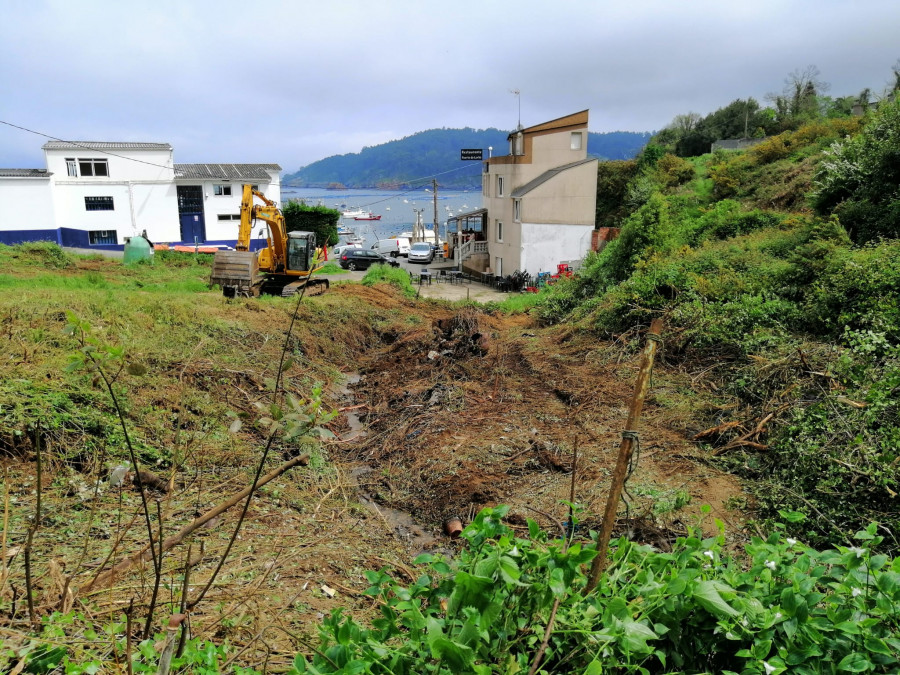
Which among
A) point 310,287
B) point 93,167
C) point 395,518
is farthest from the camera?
point 93,167

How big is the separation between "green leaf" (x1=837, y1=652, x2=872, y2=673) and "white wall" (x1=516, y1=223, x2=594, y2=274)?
30.3 meters

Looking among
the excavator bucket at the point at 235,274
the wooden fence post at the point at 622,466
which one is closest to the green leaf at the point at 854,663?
the wooden fence post at the point at 622,466

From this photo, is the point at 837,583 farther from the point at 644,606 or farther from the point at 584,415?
the point at 584,415

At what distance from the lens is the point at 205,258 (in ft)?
94.1

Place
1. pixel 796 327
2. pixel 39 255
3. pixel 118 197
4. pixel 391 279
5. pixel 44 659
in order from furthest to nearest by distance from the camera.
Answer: pixel 118 197 < pixel 391 279 < pixel 39 255 < pixel 796 327 < pixel 44 659

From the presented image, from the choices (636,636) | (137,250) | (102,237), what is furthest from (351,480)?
(102,237)

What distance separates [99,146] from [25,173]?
14.4ft

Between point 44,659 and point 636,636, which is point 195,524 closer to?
point 44,659

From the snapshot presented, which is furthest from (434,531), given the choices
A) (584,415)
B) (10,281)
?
(10,281)

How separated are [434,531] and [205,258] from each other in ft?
84.4

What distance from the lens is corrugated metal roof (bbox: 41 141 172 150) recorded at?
1374 inches

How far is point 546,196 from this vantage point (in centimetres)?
3158

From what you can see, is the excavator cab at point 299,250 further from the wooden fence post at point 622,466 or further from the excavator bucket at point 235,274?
the wooden fence post at point 622,466

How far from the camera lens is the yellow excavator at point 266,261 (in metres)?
17.4
